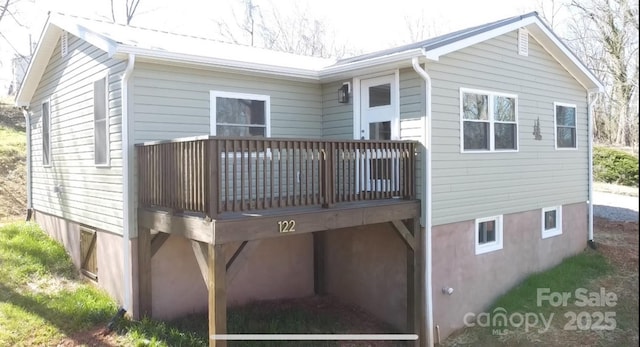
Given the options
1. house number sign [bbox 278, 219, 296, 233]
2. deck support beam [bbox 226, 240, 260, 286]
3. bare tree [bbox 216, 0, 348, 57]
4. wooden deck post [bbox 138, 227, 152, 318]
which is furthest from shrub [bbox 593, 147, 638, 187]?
wooden deck post [bbox 138, 227, 152, 318]

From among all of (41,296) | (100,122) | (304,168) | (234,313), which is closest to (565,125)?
(304,168)

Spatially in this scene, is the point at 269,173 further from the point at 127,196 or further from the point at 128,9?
the point at 128,9

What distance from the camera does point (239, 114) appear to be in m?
8.56

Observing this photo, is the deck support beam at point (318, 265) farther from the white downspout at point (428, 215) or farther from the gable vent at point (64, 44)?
the gable vent at point (64, 44)

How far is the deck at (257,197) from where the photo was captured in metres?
5.75

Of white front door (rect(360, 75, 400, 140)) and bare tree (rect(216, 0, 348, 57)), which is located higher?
bare tree (rect(216, 0, 348, 57))

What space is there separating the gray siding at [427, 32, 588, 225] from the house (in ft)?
0.13

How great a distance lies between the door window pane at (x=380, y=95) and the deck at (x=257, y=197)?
1.13 metres

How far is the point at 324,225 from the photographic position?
6711 millimetres

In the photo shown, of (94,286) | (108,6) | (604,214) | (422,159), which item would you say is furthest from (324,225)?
(108,6)

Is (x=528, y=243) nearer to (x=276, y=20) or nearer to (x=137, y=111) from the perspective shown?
(x=137, y=111)

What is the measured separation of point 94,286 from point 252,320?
2.79 m

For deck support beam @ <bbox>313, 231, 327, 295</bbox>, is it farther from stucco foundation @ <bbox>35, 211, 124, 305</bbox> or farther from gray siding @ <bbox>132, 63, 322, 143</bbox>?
stucco foundation @ <bbox>35, 211, 124, 305</bbox>

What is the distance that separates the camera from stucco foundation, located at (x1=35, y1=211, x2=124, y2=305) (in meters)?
7.66
